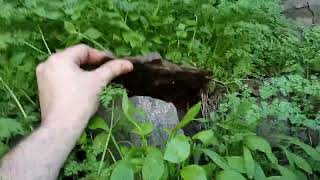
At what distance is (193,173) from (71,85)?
64cm

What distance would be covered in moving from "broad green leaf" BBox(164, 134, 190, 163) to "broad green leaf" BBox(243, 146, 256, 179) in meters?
0.25

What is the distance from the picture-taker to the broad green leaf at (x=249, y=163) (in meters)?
1.98

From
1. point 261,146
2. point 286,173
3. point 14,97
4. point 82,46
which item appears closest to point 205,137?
point 261,146

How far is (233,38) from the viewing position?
2.79 m

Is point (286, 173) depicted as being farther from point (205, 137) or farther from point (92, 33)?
point (92, 33)

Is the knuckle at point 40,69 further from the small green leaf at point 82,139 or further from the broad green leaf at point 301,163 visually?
the broad green leaf at point 301,163

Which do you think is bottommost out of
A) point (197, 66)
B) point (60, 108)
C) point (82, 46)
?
point (60, 108)

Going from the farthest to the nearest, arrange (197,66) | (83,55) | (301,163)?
(197,66), (83,55), (301,163)

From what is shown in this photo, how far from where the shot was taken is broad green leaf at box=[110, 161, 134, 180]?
1.87 metres

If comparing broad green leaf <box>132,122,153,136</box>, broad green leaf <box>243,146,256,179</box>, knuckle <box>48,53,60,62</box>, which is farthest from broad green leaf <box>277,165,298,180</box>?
knuckle <box>48,53,60,62</box>

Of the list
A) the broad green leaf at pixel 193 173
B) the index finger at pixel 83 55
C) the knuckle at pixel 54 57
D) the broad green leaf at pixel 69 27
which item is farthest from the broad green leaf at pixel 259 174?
the broad green leaf at pixel 69 27

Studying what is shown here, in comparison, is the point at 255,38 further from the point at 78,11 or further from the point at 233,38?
the point at 78,11

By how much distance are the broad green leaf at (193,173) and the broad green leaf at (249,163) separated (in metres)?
0.18

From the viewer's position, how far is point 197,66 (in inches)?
105
